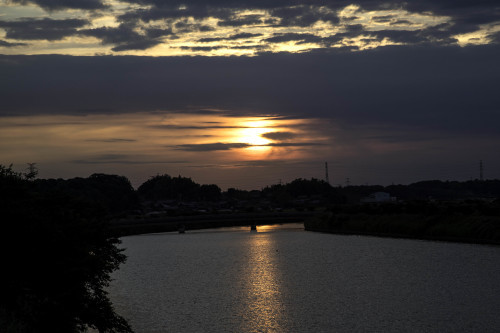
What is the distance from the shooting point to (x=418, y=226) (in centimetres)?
11688

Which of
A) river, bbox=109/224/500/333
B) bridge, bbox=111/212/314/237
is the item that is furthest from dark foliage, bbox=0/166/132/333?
bridge, bbox=111/212/314/237

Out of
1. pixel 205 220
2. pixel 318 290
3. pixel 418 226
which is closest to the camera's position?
pixel 318 290

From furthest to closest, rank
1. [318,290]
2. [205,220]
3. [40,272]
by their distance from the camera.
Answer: [205,220] → [318,290] → [40,272]

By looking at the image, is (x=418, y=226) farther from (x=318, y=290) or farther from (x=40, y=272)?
(x=40, y=272)

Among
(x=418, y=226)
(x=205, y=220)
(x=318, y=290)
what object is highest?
(x=205, y=220)

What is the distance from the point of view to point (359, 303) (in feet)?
172

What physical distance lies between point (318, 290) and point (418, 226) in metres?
60.4

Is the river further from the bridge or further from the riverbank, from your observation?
the bridge

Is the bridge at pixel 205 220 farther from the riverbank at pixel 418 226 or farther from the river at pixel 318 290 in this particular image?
the river at pixel 318 290

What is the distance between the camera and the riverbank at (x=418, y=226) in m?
98.1

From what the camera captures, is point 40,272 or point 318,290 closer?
point 40,272

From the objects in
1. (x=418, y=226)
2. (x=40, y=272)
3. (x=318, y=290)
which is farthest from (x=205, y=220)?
(x=40, y=272)

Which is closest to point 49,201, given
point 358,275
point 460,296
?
point 460,296

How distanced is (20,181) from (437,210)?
318 feet
